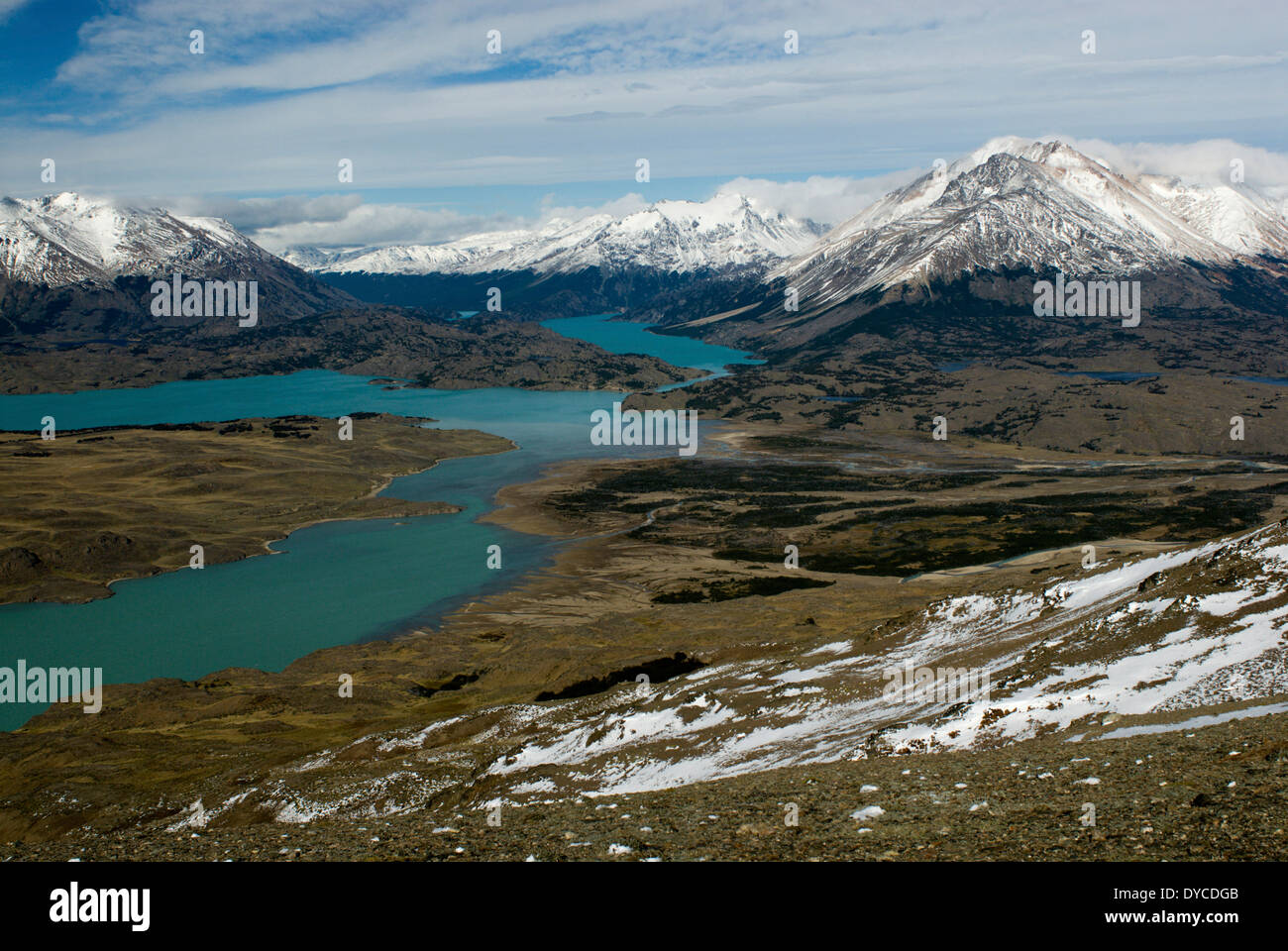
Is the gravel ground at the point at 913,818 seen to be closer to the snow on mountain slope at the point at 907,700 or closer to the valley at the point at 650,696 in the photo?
the valley at the point at 650,696

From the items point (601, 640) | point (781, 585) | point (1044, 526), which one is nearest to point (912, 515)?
point (1044, 526)

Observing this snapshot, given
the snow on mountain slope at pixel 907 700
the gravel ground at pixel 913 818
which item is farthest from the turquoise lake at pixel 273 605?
the gravel ground at pixel 913 818

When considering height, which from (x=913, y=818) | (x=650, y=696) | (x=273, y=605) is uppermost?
(x=913, y=818)

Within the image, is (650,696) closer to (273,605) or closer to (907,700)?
(907,700)

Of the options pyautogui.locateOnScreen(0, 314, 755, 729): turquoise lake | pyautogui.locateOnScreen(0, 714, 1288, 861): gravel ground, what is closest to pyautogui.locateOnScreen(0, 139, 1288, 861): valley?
pyautogui.locateOnScreen(0, 714, 1288, 861): gravel ground

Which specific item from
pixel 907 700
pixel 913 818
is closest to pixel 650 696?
pixel 907 700

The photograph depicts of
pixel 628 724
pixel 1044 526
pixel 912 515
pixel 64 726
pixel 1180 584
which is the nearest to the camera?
pixel 1180 584

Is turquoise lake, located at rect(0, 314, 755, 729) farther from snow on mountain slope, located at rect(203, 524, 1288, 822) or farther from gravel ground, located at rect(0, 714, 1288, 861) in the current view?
gravel ground, located at rect(0, 714, 1288, 861)
